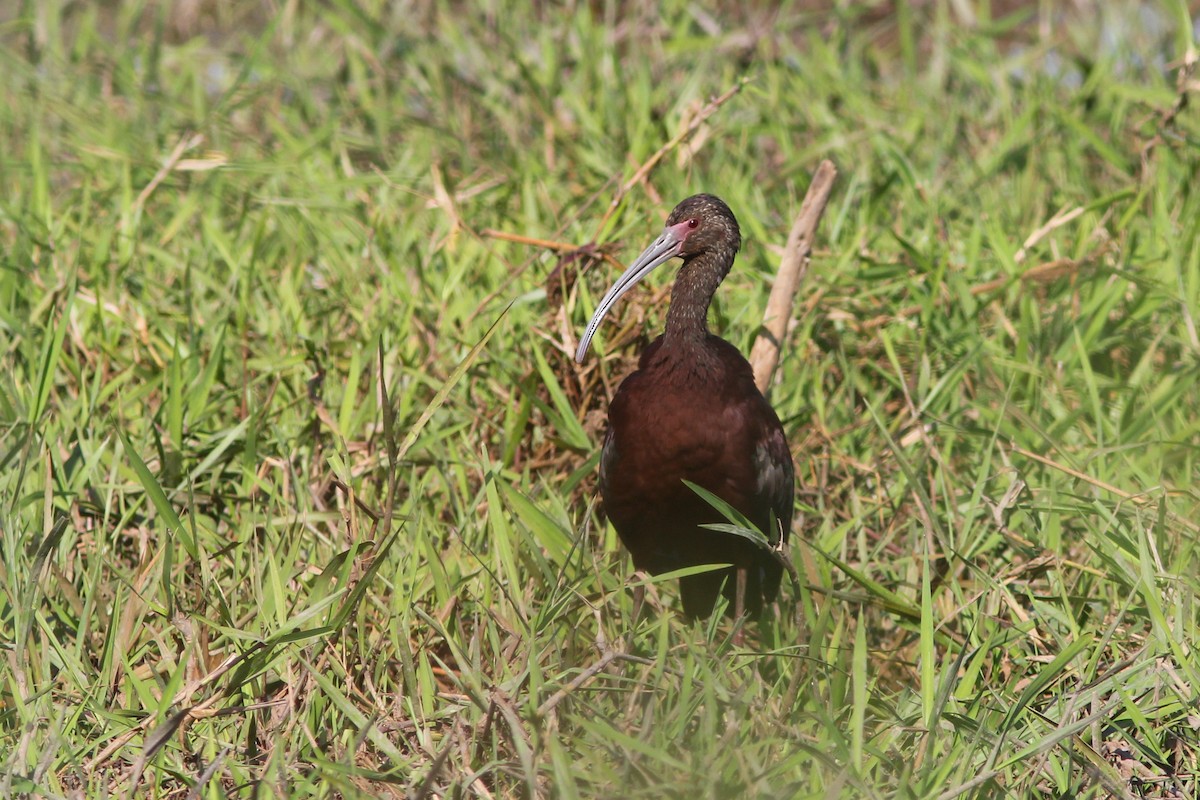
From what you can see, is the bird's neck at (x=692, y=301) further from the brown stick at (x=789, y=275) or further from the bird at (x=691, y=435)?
the brown stick at (x=789, y=275)

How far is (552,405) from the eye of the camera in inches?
170

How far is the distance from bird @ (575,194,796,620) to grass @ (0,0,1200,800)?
0.22m

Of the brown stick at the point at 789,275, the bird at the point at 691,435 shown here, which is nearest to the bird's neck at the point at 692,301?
the bird at the point at 691,435

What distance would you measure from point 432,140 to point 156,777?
11.5 ft

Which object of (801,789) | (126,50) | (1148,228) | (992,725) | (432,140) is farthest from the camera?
(126,50)

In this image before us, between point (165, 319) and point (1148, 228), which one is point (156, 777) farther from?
point (1148, 228)

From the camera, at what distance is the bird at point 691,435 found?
3586 millimetres

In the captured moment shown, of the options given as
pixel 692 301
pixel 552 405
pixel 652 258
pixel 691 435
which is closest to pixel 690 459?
pixel 691 435

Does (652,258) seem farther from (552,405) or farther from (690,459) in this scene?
(552,405)

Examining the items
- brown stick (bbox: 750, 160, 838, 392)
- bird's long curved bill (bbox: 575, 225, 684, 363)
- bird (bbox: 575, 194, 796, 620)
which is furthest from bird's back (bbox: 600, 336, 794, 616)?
brown stick (bbox: 750, 160, 838, 392)

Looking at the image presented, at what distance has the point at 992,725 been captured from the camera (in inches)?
125

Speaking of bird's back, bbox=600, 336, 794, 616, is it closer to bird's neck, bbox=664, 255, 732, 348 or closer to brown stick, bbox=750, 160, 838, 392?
bird's neck, bbox=664, 255, 732, 348

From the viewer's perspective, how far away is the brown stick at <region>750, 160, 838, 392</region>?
419 centimetres

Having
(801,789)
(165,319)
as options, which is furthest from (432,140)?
(801,789)
